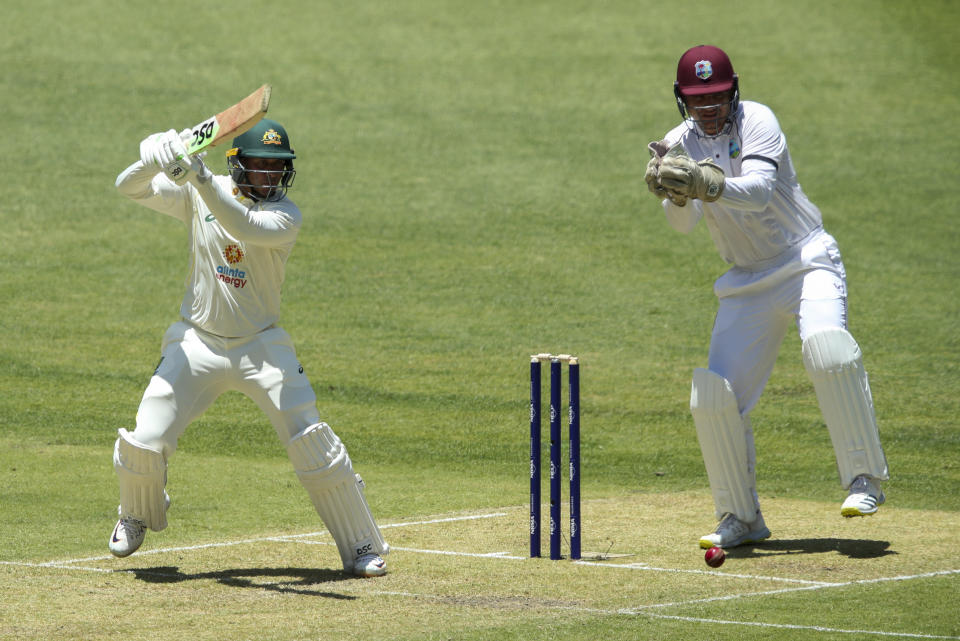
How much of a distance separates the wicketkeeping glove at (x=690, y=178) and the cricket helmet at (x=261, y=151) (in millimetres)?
1740

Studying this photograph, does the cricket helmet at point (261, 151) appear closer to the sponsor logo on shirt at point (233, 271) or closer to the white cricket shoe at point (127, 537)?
the sponsor logo on shirt at point (233, 271)

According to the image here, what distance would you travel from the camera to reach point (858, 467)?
22.4 feet

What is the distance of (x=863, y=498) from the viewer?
22.2 ft

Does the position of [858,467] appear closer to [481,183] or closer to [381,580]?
[381,580]

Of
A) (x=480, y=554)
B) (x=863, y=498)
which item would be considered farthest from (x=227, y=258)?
(x=863, y=498)

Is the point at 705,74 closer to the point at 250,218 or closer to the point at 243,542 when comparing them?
the point at 250,218

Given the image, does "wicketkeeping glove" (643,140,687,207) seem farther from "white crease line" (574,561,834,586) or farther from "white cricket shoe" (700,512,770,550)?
"white crease line" (574,561,834,586)

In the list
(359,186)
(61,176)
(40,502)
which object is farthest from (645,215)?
(40,502)

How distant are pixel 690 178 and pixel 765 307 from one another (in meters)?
1.00

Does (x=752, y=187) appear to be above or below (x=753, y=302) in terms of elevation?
above

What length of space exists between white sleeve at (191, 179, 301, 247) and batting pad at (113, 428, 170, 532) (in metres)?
1.07

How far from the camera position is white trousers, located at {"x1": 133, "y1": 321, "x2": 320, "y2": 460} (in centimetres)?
649

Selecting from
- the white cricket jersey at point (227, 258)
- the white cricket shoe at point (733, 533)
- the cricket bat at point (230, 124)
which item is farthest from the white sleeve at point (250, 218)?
the white cricket shoe at point (733, 533)

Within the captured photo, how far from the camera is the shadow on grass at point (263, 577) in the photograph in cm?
623
